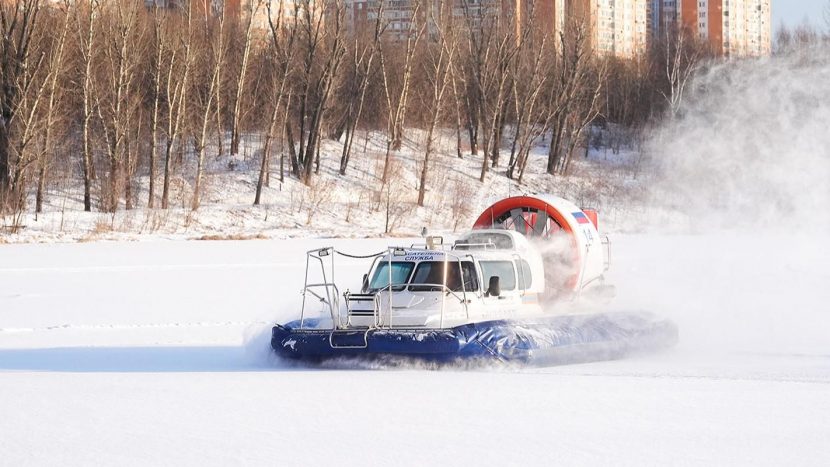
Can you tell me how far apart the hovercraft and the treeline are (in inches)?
1112

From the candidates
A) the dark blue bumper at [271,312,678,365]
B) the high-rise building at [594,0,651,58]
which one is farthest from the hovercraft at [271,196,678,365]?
the high-rise building at [594,0,651,58]

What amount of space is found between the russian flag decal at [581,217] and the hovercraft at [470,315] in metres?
0.77

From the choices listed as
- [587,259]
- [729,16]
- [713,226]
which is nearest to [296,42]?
[713,226]

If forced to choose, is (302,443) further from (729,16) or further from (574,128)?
(729,16)

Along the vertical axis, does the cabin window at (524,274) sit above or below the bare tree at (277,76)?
below

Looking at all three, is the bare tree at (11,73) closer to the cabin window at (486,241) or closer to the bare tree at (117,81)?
the bare tree at (117,81)

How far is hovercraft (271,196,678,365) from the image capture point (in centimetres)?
1430

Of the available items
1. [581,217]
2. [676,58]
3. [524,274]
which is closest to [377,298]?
[524,274]

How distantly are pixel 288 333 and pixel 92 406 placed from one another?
12.4 feet

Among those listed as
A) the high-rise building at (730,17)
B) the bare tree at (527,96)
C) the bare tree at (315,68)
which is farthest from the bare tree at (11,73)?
the high-rise building at (730,17)

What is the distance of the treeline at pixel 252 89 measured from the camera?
149 ft

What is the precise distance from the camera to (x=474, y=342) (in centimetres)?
1426

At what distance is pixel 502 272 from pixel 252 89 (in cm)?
4315

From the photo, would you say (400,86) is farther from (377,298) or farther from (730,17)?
(730,17)
